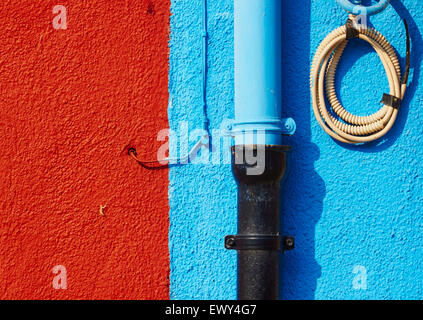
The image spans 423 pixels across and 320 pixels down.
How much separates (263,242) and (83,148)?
87 cm

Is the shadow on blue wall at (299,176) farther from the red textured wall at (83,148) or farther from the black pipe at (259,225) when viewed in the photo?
the red textured wall at (83,148)

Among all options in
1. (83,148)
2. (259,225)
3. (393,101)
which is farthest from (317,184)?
(83,148)

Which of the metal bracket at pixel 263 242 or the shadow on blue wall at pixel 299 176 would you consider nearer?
the metal bracket at pixel 263 242

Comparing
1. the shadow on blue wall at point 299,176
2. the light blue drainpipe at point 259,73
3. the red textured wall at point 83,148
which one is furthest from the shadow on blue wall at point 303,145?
the red textured wall at point 83,148

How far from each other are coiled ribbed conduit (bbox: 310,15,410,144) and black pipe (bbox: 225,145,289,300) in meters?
0.24

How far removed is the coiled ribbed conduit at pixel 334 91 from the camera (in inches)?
74.9

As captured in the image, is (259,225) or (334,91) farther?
(334,91)

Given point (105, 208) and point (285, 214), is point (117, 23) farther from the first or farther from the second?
point (285, 214)

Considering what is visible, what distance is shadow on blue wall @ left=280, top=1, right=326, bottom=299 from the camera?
6.41ft

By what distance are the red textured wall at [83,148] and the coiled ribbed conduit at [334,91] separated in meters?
0.65

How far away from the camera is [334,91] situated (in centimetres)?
196

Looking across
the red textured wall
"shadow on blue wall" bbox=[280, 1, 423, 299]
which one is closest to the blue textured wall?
"shadow on blue wall" bbox=[280, 1, 423, 299]

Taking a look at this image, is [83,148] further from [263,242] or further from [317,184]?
[317,184]
